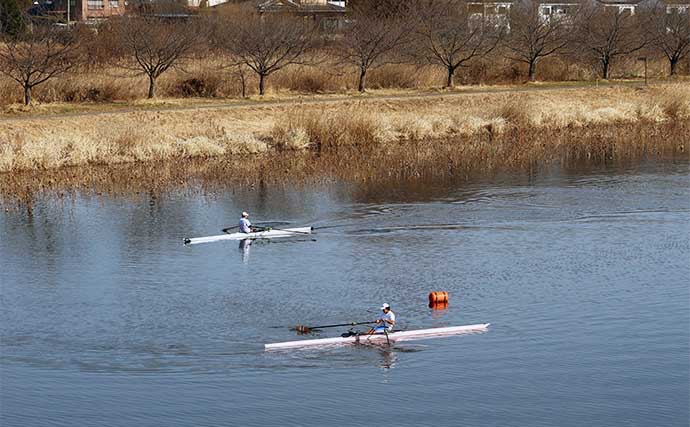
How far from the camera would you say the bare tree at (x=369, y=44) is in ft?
231

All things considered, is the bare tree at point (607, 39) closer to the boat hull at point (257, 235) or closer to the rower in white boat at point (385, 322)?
the boat hull at point (257, 235)

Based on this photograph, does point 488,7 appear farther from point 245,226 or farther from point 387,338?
point 387,338

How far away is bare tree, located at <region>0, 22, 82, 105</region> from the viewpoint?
59525mm

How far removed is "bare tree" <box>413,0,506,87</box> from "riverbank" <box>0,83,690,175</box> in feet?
16.1

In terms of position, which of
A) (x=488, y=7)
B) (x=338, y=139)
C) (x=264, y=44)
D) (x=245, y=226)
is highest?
(x=488, y=7)

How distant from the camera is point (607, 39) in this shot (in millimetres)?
80250

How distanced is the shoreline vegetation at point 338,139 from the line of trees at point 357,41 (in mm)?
6176

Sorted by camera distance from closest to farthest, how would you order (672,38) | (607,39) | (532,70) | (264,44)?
(264,44) → (532,70) → (607,39) → (672,38)

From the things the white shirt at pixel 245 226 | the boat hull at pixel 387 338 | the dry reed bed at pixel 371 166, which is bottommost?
the boat hull at pixel 387 338

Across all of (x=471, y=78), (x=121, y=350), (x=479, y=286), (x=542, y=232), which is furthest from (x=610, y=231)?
(x=471, y=78)

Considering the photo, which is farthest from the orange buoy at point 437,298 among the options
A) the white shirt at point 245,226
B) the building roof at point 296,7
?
the building roof at point 296,7

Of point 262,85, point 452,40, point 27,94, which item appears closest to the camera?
point 27,94

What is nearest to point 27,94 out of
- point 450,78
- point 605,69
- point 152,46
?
point 152,46

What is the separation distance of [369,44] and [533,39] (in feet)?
42.7
